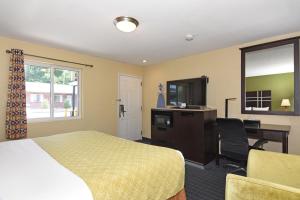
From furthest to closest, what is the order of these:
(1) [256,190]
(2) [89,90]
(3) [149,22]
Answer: (2) [89,90], (3) [149,22], (1) [256,190]

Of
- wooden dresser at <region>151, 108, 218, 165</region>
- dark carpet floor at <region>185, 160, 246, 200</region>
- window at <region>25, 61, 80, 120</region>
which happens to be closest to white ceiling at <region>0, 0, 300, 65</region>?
window at <region>25, 61, 80, 120</region>

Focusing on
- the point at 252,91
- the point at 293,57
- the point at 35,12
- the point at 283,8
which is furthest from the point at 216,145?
the point at 35,12

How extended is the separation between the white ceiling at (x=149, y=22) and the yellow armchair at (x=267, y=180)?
5.56 ft

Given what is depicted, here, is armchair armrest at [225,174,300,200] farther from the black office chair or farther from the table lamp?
the table lamp

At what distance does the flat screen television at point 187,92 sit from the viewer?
368 centimetres

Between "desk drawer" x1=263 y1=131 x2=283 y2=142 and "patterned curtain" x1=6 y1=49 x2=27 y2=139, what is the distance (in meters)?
3.93

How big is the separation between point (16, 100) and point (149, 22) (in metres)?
A: 2.57

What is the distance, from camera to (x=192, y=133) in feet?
10.8

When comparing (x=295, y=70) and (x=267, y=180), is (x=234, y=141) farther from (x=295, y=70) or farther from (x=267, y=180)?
(x=295, y=70)

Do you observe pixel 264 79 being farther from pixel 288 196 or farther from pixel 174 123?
pixel 288 196

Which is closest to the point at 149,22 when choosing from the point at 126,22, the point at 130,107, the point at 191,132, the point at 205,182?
the point at 126,22

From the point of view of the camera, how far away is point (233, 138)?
102 inches

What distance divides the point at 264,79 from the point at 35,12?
3649mm

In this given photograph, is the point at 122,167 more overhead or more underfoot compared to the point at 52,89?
more underfoot
